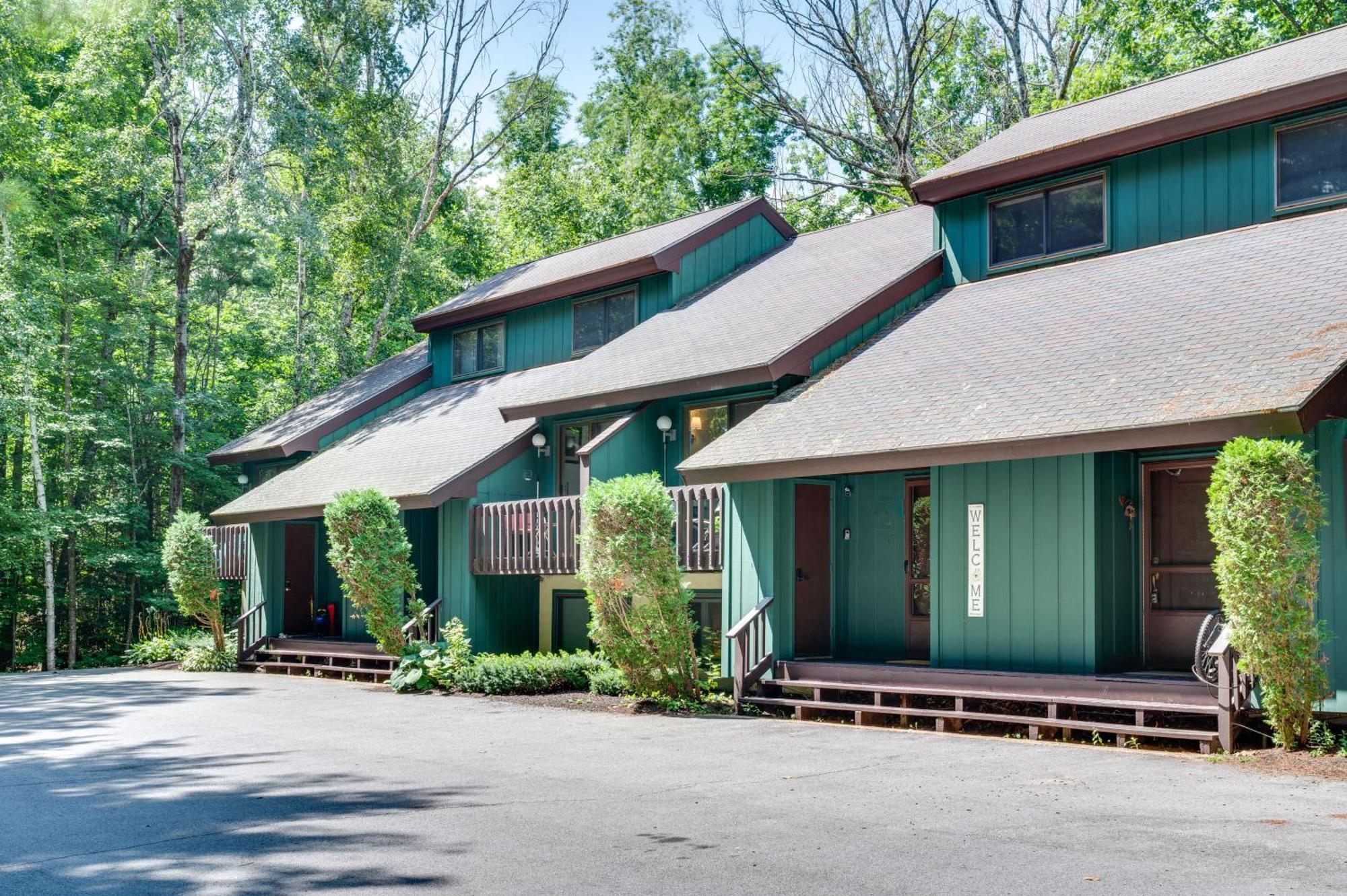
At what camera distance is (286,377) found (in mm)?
33500

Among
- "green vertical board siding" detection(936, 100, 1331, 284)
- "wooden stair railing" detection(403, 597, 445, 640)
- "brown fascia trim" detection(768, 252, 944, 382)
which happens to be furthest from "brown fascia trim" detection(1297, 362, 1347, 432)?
"wooden stair railing" detection(403, 597, 445, 640)

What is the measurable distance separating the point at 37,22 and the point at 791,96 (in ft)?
59.3

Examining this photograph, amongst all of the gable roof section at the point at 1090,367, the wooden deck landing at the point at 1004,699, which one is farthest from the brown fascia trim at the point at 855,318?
the wooden deck landing at the point at 1004,699

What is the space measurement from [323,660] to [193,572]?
136 inches

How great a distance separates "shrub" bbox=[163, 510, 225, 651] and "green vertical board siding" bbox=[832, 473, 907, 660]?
40.9 feet

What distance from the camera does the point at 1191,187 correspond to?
13.7m

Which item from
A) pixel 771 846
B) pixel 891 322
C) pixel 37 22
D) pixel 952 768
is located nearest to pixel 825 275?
pixel 891 322

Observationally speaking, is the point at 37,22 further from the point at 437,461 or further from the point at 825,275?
the point at 825,275

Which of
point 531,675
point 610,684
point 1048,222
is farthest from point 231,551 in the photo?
point 1048,222

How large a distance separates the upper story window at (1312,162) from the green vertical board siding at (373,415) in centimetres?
1624

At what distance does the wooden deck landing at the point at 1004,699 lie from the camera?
32.2 feet

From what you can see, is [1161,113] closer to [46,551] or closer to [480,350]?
[480,350]

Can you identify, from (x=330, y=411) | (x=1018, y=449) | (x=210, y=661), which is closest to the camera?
(x=1018, y=449)

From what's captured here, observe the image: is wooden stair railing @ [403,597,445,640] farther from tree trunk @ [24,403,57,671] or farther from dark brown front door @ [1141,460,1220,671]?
tree trunk @ [24,403,57,671]
